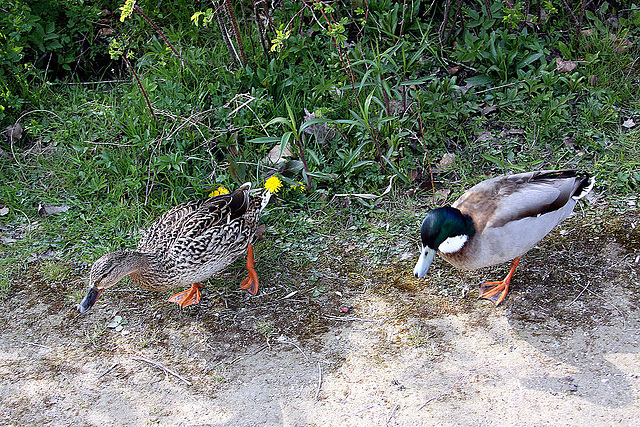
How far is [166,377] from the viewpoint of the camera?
3277 mm

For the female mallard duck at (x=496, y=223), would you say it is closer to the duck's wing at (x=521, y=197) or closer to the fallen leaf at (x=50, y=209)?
the duck's wing at (x=521, y=197)

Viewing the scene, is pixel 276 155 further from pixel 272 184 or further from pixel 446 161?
pixel 446 161

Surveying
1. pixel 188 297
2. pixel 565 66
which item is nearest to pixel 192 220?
pixel 188 297

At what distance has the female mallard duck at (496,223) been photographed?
3.31 metres

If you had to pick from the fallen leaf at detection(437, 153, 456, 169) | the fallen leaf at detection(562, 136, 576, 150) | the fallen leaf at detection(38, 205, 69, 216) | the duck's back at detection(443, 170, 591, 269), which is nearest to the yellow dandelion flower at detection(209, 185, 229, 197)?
the fallen leaf at detection(38, 205, 69, 216)

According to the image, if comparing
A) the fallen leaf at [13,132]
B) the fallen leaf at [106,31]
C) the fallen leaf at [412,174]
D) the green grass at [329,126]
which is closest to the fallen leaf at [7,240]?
the green grass at [329,126]

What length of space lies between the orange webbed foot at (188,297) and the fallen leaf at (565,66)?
3211mm

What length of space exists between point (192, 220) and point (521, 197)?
1870mm

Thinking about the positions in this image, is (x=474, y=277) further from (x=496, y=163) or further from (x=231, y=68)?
(x=231, y=68)

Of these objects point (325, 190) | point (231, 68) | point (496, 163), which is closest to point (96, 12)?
point (231, 68)

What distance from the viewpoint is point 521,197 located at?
3.41 m

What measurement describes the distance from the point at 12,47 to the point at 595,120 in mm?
4514

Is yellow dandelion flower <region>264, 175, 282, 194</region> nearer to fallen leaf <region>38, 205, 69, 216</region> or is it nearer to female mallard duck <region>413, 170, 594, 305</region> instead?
female mallard duck <region>413, 170, 594, 305</region>

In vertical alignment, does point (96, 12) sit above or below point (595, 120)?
above
